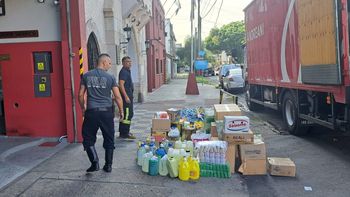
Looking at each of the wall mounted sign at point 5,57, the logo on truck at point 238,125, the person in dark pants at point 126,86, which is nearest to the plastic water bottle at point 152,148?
the logo on truck at point 238,125

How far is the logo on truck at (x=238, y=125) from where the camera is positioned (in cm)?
618

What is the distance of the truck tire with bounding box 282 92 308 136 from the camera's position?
28.9ft

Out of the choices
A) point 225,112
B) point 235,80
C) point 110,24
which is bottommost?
point 225,112

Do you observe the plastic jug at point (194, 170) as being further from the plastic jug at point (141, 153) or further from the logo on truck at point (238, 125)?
the plastic jug at point (141, 153)

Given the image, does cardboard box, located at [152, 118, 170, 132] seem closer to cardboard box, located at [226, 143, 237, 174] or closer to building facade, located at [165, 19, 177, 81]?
cardboard box, located at [226, 143, 237, 174]

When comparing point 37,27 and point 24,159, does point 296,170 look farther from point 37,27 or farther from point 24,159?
point 37,27

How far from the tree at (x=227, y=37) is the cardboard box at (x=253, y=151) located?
69.9 meters

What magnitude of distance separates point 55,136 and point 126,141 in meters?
1.50

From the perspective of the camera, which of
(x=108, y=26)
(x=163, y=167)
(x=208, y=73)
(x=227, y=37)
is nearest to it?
(x=163, y=167)

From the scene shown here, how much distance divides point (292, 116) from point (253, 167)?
3436 millimetres

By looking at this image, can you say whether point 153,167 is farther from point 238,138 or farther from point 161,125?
point 161,125

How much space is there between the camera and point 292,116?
30.0ft

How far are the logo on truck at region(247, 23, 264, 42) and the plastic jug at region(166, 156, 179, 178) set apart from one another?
6.55m

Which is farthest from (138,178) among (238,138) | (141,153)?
(238,138)
